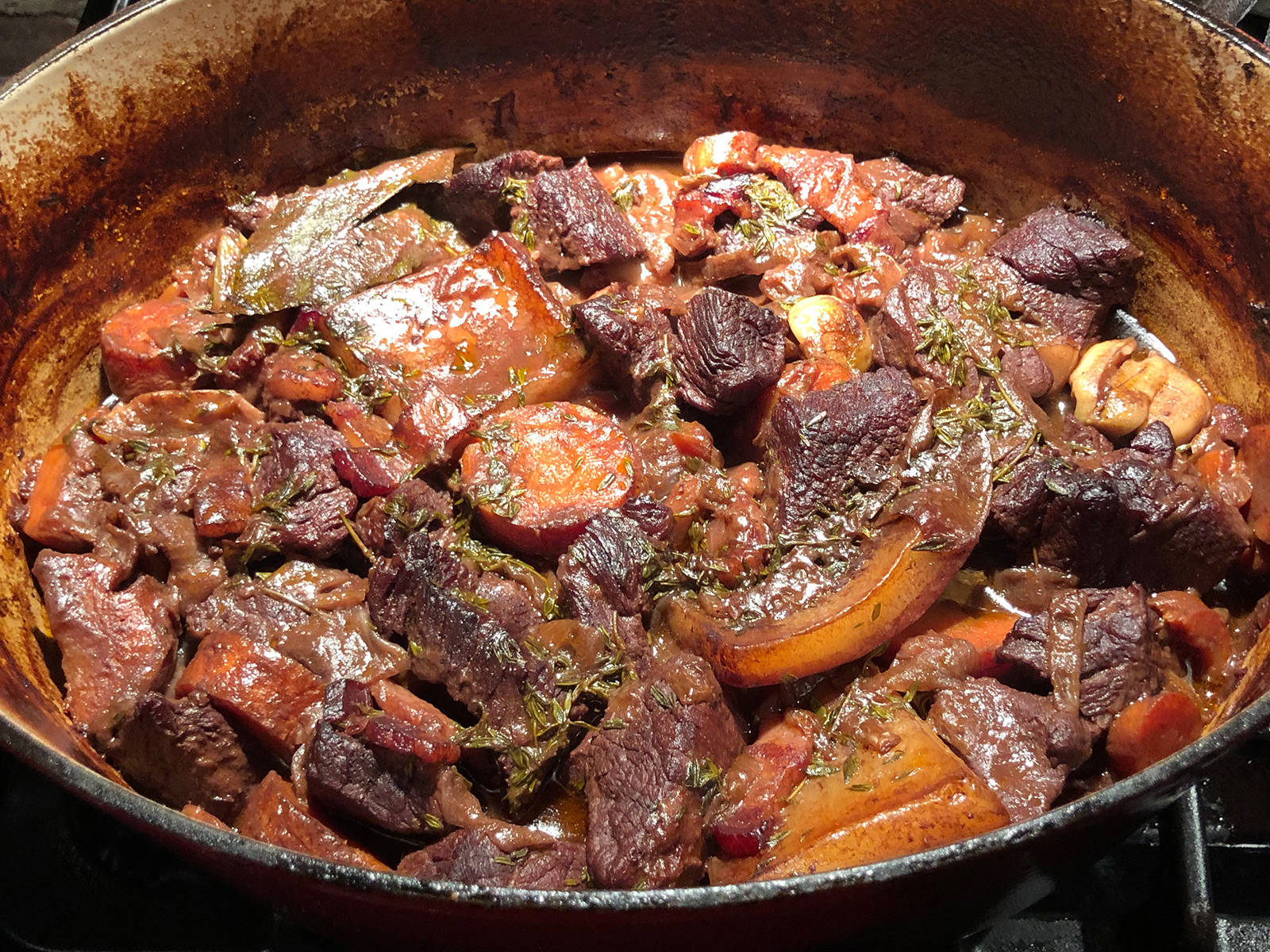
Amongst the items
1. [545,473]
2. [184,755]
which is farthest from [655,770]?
[184,755]

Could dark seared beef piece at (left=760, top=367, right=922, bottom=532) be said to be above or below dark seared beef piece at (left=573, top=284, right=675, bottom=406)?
below

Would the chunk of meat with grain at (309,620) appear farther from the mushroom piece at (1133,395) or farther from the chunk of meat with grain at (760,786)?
the mushroom piece at (1133,395)

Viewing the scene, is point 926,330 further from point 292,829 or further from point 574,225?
point 292,829

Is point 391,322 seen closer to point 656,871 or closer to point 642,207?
point 642,207

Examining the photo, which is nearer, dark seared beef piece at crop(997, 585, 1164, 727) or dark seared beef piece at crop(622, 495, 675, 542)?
dark seared beef piece at crop(997, 585, 1164, 727)

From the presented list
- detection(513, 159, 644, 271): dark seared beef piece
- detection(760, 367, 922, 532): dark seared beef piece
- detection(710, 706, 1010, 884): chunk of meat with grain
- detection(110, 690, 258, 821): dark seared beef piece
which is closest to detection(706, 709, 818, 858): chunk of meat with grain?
detection(710, 706, 1010, 884): chunk of meat with grain

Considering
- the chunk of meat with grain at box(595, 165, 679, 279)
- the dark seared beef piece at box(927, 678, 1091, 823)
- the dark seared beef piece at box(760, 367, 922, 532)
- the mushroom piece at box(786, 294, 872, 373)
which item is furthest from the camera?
the chunk of meat with grain at box(595, 165, 679, 279)

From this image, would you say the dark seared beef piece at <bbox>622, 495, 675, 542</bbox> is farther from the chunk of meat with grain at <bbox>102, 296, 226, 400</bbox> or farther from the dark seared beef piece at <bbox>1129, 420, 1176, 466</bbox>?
the chunk of meat with grain at <bbox>102, 296, 226, 400</bbox>
